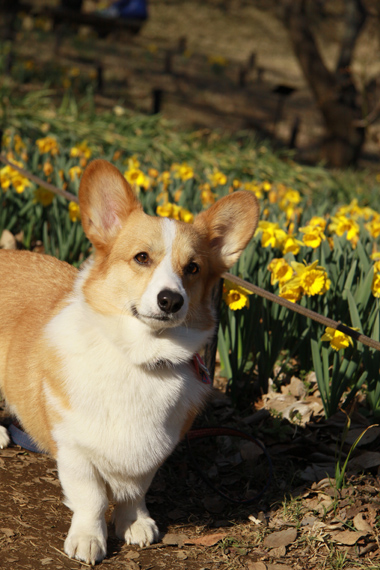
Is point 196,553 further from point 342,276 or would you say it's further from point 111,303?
point 342,276

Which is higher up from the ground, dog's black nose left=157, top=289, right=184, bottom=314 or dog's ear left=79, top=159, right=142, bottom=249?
dog's ear left=79, top=159, right=142, bottom=249

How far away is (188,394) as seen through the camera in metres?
2.14

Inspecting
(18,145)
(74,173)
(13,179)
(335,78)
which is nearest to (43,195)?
(13,179)

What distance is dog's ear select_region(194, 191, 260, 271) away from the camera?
7.58 ft

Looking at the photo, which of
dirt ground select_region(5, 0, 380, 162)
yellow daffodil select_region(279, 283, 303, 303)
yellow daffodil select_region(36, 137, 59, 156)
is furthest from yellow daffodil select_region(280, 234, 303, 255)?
dirt ground select_region(5, 0, 380, 162)

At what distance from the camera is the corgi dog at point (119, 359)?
2.01m

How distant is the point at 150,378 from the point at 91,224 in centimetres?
62

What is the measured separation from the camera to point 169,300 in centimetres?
189

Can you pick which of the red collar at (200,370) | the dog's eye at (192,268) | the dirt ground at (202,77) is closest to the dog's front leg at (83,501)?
Answer: the red collar at (200,370)

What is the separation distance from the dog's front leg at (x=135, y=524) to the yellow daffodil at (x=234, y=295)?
3.28ft

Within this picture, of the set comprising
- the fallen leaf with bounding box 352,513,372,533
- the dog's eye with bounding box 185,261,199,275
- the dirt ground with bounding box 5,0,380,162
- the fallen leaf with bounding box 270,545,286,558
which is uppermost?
the dirt ground with bounding box 5,0,380,162

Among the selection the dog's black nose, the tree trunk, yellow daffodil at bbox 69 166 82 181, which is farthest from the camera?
the tree trunk

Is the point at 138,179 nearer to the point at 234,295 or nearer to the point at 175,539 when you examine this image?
the point at 234,295

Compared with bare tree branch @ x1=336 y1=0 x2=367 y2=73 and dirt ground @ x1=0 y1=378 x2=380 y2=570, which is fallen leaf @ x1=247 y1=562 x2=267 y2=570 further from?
bare tree branch @ x1=336 y1=0 x2=367 y2=73
